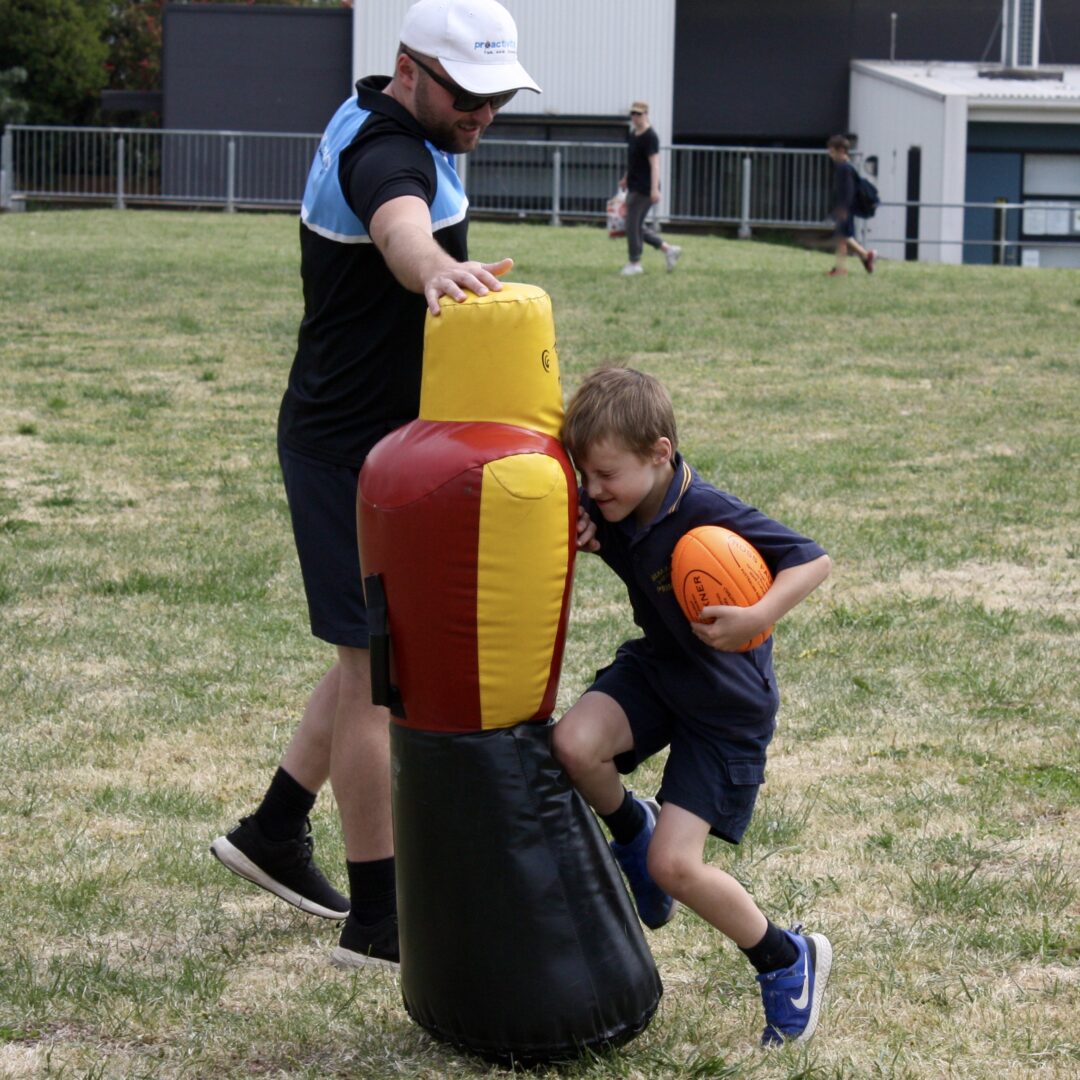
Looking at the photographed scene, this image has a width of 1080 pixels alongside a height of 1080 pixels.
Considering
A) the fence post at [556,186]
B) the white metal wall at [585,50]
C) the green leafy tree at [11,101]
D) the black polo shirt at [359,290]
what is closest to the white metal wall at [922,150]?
the white metal wall at [585,50]

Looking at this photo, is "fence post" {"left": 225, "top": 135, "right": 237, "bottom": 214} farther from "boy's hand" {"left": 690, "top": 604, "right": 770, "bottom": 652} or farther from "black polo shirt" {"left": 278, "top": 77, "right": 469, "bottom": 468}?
"boy's hand" {"left": 690, "top": 604, "right": 770, "bottom": 652}

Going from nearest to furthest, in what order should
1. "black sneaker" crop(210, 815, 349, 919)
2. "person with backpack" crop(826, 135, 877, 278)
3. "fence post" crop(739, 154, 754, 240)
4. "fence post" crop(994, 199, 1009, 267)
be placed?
"black sneaker" crop(210, 815, 349, 919), "person with backpack" crop(826, 135, 877, 278), "fence post" crop(739, 154, 754, 240), "fence post" crop(994, 199, 1009, 267)

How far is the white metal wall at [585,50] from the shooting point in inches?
1378

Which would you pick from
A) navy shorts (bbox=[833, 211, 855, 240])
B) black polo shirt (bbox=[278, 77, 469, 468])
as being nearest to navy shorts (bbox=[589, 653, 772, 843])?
black polo shirt (bbox=[278, 77, 469, 468])

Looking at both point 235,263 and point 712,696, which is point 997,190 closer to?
point 235,263

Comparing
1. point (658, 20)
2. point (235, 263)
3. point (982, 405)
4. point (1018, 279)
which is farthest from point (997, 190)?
point (982, 405)

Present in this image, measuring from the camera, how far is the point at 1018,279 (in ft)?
66.2

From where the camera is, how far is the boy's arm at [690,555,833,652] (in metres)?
3.30

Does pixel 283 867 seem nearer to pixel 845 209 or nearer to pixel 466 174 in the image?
pixel 845 209

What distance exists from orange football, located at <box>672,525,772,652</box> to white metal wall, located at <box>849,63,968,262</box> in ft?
90.8

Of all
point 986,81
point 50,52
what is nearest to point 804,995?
point 986,81

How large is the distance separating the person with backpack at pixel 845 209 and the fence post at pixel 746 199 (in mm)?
8360

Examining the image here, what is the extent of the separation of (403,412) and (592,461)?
59cm

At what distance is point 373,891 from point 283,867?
0.36 metres
